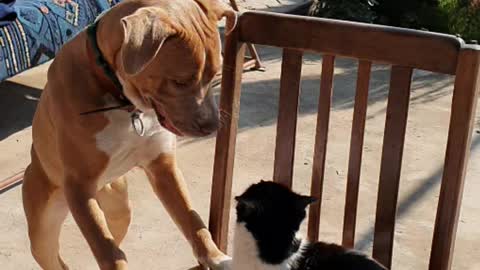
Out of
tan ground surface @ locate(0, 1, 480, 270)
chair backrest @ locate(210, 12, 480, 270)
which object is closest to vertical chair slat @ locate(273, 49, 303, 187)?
chair backrest @ locate(210, 12, 480, 270)

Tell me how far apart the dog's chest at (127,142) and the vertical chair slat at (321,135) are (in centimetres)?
40

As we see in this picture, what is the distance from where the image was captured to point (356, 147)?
202 cm

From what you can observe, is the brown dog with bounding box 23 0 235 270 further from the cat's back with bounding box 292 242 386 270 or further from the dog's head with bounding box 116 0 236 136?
the cat's back with bounding box 292 242 386 270

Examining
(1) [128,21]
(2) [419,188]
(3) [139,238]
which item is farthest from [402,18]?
(1) [128,21]

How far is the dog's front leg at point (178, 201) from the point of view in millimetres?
2082

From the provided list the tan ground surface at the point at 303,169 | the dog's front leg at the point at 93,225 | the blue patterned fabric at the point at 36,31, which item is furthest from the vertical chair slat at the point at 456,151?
the blue patterned fabric at the point at 36,31

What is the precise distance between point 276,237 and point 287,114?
1.08ft

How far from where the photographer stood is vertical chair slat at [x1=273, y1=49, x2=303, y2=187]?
206 centimetres

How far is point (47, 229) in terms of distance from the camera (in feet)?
7.40

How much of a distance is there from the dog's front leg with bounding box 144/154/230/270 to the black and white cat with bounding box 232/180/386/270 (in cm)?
8

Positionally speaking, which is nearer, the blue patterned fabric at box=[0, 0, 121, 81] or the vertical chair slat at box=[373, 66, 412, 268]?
the vertical chair slat at box=[373, 66, 412, 268]

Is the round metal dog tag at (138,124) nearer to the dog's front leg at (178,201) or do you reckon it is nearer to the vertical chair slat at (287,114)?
the dog's front leg at (178,201)

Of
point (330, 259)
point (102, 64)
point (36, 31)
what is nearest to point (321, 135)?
point (330, 259)

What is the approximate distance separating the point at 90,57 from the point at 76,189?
340 millimetres
